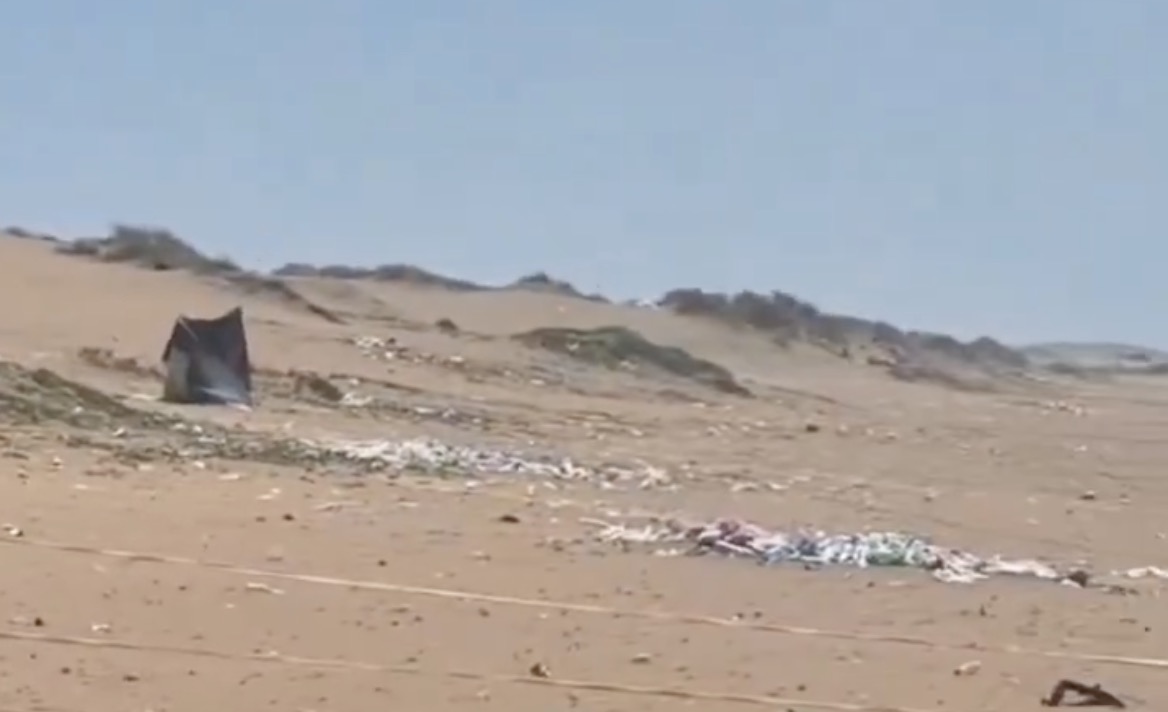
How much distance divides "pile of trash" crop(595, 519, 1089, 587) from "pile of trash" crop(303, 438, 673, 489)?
2.49 metres

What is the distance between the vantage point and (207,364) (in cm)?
1545

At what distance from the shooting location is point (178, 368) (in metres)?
15.2

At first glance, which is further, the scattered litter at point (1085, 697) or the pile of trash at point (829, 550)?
the pile of trash at point (829, 550)

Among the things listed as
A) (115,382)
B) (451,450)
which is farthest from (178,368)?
(451,450)

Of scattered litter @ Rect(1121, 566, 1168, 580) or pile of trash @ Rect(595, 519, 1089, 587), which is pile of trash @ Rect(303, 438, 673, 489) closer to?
pile of trash @ Rect(595, 519, 1089, 587)

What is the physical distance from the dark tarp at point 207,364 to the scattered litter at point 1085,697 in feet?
31.2

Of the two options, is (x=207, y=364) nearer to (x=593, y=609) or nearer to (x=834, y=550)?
(x=834, y=550)

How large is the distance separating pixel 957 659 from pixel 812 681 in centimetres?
72

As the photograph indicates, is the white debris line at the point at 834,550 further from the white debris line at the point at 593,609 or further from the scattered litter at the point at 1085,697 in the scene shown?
the scattered litter at the point at 1085,697

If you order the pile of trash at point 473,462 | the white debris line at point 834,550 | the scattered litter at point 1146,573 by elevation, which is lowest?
the scattered litter at point 1146,573

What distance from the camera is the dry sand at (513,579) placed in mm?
6484

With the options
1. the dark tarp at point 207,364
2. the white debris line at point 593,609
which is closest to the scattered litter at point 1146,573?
the white debris line at point 593,609

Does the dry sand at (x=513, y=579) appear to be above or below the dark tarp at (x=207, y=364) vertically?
below

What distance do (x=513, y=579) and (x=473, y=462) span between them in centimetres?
465
